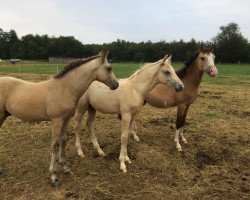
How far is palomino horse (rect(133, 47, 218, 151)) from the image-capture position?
7535 mm

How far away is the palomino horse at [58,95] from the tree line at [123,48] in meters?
49.6

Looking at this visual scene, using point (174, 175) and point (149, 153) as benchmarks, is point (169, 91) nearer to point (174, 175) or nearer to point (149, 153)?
point (149, 153)

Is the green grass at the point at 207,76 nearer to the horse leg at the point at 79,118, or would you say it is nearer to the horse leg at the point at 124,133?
the horse leg at the point at 79,118

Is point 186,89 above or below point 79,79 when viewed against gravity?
below

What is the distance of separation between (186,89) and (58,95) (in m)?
3.50

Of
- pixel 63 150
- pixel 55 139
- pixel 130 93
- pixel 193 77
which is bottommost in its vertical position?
pixel 63 150

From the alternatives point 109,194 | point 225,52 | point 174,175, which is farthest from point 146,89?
point 225,52

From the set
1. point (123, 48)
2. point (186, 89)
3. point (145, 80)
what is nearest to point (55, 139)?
point (145, 80)

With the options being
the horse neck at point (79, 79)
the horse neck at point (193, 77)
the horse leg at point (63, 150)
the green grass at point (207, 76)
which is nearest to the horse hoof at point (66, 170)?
the horse leg at point (63, 150)

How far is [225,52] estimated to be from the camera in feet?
214

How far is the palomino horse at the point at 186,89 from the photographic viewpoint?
7.54 m

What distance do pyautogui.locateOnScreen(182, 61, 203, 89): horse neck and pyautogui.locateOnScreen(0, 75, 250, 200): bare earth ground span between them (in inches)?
59.5

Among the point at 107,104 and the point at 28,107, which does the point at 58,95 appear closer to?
the point at 28,107

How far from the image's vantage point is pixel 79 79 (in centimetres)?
534
